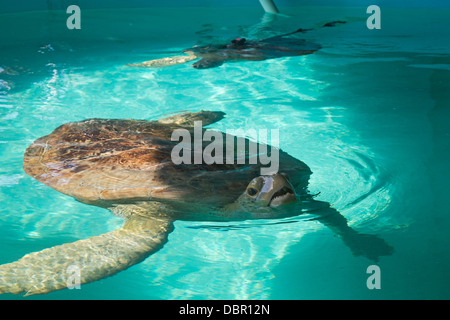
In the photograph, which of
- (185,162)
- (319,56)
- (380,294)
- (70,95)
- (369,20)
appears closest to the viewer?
(380,294)

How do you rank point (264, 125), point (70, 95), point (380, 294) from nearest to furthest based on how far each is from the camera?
point (380, 294) → point (264, 125) → point (70, 95)

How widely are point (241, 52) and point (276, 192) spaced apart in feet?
19.6

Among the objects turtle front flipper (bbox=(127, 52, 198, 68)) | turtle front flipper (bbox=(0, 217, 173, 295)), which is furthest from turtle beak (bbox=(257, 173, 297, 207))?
turtle front flipper (bbox=(127, 52, 198, 68))

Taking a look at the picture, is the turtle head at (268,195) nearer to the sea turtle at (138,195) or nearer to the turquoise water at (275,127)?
the sea turtle at (138,195)

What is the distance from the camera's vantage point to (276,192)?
9.11ft

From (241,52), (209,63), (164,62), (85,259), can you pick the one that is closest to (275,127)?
(85,259)

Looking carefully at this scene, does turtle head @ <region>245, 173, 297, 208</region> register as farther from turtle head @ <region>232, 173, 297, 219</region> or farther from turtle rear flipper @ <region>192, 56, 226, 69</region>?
turtle rear flipper @ <region>192, 56, 226, 69</region>

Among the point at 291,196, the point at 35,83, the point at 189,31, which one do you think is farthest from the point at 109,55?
the point at 291,196

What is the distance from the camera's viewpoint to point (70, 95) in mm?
6195

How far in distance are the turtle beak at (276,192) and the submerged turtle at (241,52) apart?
5.19m

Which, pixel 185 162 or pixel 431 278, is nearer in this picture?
pixel 431 278

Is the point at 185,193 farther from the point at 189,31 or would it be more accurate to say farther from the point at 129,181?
the point at 189,31

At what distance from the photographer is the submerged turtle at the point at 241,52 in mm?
7742

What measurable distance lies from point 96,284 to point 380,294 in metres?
1.69
